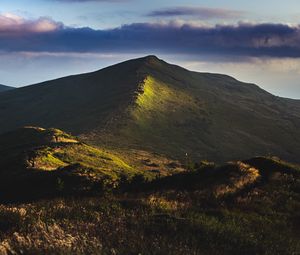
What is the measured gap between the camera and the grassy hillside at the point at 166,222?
13430mm

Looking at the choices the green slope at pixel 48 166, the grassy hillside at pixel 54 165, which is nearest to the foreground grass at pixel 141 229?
the green slope at pixel 48 166

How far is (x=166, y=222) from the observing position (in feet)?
50.9

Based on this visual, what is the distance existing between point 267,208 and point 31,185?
152ft

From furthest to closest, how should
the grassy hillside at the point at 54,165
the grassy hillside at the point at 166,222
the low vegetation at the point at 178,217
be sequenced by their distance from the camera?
the grassy hillside at the point at 54,165
the low vegetation at the point at 178,217
the grassy hillside at the point at 166,222

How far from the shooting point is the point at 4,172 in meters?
85.3

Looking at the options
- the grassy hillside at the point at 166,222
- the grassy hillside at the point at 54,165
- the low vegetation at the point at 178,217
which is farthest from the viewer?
the grassy hillside at the point at 54,165

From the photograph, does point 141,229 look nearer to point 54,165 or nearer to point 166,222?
point 166,222

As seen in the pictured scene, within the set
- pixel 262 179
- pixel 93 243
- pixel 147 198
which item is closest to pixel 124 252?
pixel 93 243

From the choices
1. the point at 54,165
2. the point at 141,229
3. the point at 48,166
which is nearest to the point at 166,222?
the point at 141,229

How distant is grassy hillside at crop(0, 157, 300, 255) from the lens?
44.1 ft

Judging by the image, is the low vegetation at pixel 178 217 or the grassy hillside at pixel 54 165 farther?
the grassy hillside at pixel 54 165

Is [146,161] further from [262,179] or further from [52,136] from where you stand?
[262,179]

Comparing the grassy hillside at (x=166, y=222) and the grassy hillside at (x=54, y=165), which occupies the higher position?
the grassy hillside at (x=166, y=222)

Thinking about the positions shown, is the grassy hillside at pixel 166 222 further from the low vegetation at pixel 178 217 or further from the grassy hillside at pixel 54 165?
the grassy hillside at pixel 54 165
